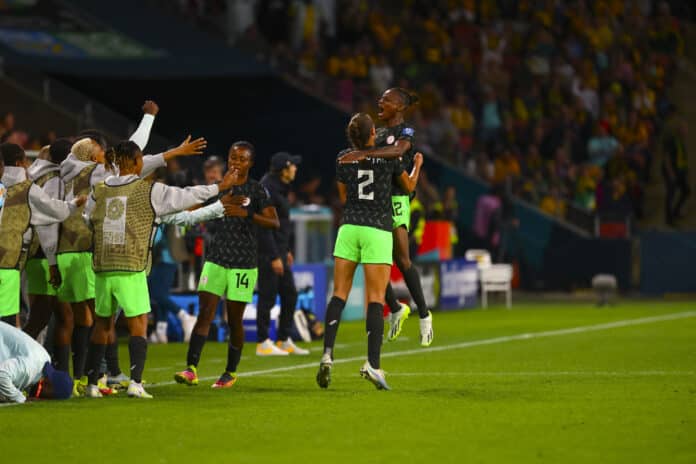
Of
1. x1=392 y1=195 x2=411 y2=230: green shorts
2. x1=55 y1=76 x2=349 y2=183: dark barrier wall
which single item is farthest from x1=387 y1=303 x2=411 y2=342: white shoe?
x1=55 y1=76 x2=349 y2=183: dark barrier wall

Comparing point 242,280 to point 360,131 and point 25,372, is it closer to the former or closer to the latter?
point 360,131

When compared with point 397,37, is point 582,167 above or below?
below

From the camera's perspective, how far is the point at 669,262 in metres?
30.3

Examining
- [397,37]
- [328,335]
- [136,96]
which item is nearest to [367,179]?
[328,335]

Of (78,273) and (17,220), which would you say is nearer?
(17,220)

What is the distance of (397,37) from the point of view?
1377 inches

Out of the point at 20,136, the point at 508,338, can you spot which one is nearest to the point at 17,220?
the point at 508,338

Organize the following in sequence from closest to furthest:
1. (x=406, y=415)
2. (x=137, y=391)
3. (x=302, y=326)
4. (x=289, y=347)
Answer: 1. (x=406, y=415)
2. (x=137, y=391)
3. (x=289, y=347)
4. (x=302, y=326)

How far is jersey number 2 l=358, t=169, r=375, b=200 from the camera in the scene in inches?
507

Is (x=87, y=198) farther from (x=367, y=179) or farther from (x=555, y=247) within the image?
(x=555, y=247)

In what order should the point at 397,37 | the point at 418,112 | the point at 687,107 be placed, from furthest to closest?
the point at 687,107, the point at 397,37, the point at 418,112

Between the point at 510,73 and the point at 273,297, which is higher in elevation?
the point at 510,73

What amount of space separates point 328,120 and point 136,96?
12.9 feet

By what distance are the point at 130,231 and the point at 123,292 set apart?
494 mm
